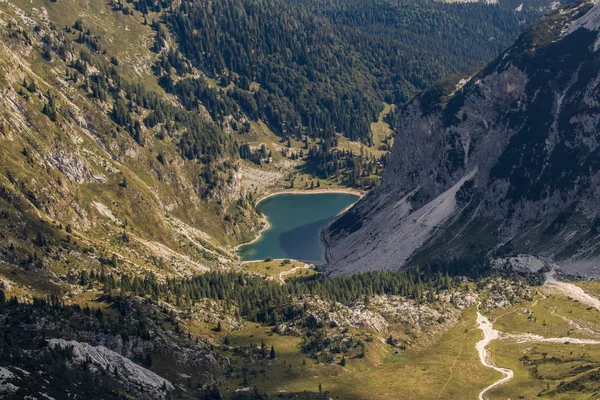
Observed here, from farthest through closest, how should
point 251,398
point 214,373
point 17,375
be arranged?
point 214,373, point 251,398, point 17,375

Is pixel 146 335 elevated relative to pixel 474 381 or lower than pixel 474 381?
elevated

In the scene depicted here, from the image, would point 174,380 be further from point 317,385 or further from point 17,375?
point 17,375

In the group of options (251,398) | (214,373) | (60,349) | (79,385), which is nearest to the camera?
(79,385)

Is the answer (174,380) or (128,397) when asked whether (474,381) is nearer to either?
(174,380)

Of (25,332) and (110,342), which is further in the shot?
(110,342)

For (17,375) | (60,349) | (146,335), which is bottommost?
(17,375)

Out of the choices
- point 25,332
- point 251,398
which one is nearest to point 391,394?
point 251,398

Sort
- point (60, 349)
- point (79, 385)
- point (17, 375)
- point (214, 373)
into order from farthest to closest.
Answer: point (214, 373) < point (60, 349) < point (79, 385) < point (17, 375)

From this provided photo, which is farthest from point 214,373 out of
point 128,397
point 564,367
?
point 564,367

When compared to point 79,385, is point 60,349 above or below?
above
